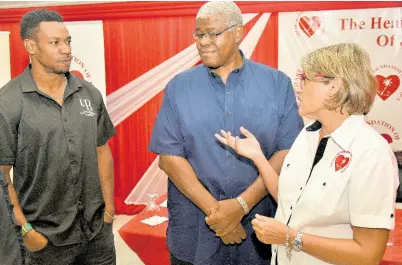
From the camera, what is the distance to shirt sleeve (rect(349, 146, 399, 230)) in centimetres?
143

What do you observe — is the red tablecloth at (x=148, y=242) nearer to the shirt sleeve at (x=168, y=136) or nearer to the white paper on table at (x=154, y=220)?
the white paper on table at (x=154, y=220)

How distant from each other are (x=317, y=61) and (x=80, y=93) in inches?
54.7

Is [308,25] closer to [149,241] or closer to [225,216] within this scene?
[149,241]

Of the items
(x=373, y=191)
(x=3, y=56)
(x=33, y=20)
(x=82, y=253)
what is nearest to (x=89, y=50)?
(x=3, y=56)

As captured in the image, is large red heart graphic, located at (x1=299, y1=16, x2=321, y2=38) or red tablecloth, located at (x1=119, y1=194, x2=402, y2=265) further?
large red heart graphic, located at (x1=299, y1=16, x2=321, y2=38)

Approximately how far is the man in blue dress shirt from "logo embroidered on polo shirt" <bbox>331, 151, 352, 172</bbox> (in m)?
0.50

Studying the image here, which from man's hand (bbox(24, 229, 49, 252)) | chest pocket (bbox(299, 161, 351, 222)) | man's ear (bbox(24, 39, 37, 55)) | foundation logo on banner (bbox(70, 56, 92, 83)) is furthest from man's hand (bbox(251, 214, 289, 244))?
foundation logo on banner (bbox(70, 56, 92, 83))

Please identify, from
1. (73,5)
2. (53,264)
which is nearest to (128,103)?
(73,5)

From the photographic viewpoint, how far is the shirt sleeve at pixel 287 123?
2.08 metres

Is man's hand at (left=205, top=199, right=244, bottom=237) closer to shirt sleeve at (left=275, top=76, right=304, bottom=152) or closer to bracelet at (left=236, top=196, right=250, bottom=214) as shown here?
bracelet at (left=236, top=196, right=250, bottom=214)

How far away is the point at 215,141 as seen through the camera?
203cm

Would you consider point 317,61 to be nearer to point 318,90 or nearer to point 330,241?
point 318,90

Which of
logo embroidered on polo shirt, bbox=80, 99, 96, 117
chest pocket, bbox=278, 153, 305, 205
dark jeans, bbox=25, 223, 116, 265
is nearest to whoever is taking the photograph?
chest pocket, bbox=278, 153, 305, 205

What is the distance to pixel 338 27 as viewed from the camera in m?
4.88
